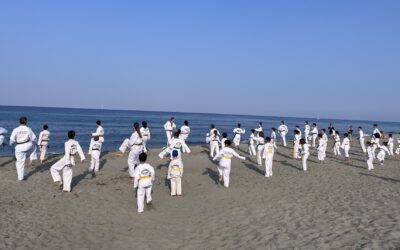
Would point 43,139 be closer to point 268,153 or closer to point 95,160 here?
point 95,160

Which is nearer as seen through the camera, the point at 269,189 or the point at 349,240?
the point at 349,240

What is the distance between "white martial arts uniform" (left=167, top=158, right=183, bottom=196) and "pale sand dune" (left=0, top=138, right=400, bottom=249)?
1.53ft

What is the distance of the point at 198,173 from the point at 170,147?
10.5 ft

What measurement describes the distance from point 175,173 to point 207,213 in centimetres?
233

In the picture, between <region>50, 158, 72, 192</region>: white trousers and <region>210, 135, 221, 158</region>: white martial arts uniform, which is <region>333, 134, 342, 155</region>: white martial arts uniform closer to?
<region>210, 135, 221, 158</region>: white martial arts uniform

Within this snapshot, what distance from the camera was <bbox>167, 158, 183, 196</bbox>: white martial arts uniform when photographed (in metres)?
12.5

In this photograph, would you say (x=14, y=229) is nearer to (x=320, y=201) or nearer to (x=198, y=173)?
(x=320, y=201)

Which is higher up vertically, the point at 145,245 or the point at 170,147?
the point at 170,147

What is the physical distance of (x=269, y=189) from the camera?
A: 13.6 meters

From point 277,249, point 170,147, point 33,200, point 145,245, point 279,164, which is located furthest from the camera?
point 279,164

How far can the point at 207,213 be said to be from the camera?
10.7 meters

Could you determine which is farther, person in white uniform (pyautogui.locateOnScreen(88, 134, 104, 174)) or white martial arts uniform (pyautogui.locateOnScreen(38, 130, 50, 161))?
white martial arts uniform (pyautogui.locateOnScreen(38, 130, 50, 161))

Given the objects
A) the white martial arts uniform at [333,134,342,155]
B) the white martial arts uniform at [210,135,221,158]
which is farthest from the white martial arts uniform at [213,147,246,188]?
the white martial arts uniform at [333,134,342,155]

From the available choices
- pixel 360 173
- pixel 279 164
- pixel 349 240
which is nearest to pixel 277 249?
pixel 349 240
